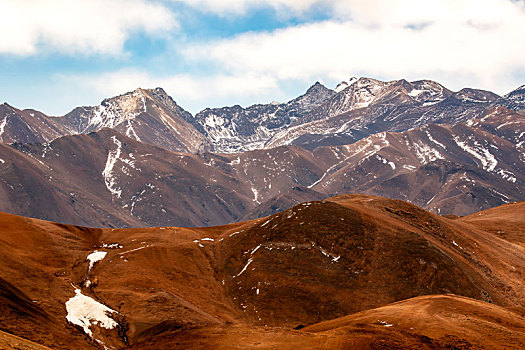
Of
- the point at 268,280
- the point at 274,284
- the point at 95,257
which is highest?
the point at 95,257

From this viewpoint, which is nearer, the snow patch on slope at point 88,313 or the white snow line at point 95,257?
the snow patch on slope at point 88,313

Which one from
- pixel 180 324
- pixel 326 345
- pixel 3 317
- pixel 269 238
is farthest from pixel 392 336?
pixel 269 238

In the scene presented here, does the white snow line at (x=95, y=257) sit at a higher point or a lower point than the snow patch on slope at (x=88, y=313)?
higher

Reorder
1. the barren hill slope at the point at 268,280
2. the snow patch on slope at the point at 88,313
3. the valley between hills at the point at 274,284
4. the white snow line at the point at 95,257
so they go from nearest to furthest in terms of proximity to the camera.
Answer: the valley between hills at the point at 274,284
the barren hill slope at the point at 268,280
the snow patch on slope at the point at 88,313
the white snow line at the point at 95,257

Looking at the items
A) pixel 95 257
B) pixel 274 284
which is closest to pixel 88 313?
pixel 95 257

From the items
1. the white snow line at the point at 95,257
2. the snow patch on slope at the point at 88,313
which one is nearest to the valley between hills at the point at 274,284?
the snow patch on slope at the point at 88,313

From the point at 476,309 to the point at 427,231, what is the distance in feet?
209

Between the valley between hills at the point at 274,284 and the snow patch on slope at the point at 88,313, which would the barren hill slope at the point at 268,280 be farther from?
the valley between hills at the point at 274,284

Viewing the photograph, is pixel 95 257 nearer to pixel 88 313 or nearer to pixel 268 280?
pixel 88 313

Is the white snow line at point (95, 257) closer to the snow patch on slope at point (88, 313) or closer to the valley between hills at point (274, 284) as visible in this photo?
the valley between hills at point (274, 284)

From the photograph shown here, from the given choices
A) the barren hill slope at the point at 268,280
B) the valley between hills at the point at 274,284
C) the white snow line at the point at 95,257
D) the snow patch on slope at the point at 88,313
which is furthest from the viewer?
the white snow line at the point at 95,257

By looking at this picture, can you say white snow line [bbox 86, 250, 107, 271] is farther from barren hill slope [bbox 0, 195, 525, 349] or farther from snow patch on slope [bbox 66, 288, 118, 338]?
snow patch on slope [bbox 66, 288, 118, 338]

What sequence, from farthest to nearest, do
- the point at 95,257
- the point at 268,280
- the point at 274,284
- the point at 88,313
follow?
the point at 268,280
the point at 274,284
the point at 95,257
the point at 88,313

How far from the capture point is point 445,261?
104438 millimetres
